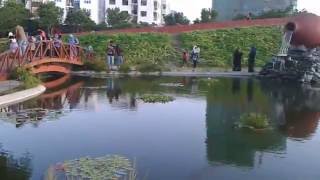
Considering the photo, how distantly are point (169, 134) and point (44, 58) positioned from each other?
12.8 meters

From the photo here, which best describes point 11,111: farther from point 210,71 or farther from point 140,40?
point 140,40

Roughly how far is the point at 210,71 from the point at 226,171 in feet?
63.9

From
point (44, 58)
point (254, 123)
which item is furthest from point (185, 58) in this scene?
point (254, 123)

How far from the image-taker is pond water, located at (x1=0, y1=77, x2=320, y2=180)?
28.6 feet

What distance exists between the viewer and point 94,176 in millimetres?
7773

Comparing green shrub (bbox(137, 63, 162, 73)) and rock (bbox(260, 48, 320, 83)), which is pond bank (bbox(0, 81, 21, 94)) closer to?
green shrub (bbox(137, 63, 162, 73))

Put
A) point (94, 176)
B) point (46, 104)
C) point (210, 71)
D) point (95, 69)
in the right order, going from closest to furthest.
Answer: point (94, 176) → point (46, 104) → point (95, 69) → point (210, 71)

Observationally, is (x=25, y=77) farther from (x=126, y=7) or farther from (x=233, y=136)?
(x=126, y=7)

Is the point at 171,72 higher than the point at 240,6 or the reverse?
the reverse

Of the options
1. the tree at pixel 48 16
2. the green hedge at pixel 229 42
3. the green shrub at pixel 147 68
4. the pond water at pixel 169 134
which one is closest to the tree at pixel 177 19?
the tree at pixel 48 16

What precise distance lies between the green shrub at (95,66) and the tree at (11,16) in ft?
71.4

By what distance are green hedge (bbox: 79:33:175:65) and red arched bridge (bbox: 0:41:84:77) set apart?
20.1 ft

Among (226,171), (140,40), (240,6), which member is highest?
(240,6)

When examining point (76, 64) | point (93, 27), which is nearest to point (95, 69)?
point (76, 64)
